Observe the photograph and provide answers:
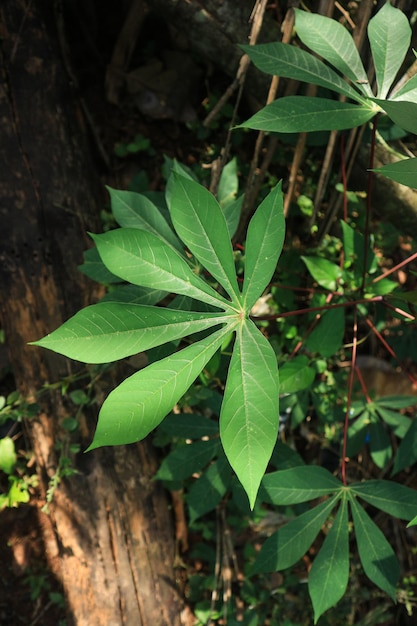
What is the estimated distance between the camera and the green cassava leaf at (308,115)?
1.06m

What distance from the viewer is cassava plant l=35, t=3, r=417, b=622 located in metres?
0.85

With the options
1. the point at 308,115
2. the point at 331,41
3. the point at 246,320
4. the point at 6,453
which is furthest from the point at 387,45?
the point at 6,453

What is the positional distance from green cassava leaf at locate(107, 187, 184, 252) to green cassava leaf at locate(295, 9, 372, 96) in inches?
19.7

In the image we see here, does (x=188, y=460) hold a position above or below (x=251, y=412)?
below

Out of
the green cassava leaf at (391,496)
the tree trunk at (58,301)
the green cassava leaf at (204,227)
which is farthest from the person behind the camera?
the tree trunk at (58,301)

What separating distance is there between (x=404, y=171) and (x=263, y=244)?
256 mm

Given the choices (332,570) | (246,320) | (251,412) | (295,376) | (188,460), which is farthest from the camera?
(188,460)

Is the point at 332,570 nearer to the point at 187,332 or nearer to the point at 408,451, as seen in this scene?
the point at 408,451

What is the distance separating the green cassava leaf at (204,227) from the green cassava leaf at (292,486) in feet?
1.59

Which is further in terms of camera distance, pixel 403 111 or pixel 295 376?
pixel 295 376

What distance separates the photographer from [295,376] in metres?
1.30

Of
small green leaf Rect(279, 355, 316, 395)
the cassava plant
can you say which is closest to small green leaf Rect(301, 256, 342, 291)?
the cassava plant

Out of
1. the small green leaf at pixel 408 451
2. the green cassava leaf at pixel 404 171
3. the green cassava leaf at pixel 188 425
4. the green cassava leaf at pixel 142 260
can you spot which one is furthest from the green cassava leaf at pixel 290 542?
the green cassava leaf at pixel 404 171

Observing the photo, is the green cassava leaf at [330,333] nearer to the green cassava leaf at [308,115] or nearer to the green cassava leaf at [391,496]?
the green cassava leaf at [391,496]
